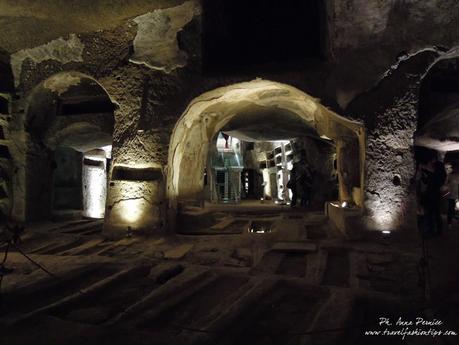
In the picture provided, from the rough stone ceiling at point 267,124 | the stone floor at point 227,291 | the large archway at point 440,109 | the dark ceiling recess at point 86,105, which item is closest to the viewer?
the stone floor at point 227,291

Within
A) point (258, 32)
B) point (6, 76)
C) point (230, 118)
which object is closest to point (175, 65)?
point (258, 32)

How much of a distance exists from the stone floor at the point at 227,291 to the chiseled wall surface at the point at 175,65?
107 cm

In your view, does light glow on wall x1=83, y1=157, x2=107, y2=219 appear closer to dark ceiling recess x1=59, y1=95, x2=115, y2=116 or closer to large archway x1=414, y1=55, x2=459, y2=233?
dark ceiling recess x1=59, y1=95, x2=115, y2=116

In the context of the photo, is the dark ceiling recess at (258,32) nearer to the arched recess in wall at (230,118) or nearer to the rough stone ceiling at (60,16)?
the arched recess in wall at (230,118)

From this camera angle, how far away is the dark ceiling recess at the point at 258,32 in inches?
229

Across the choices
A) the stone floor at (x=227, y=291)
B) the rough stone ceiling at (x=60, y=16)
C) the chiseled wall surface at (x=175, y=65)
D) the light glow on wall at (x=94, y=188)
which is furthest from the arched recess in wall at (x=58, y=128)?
the stone floor at (x=227, y=291)

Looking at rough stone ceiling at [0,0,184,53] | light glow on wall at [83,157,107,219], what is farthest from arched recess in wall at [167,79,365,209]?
light glow on wall at [83,157,107,219]

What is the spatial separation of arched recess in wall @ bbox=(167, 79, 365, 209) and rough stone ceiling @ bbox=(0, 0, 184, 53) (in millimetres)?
2098

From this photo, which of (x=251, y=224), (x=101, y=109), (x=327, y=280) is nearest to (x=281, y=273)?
(x=327, y=280)

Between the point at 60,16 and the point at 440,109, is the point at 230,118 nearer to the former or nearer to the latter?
the point at 60,16

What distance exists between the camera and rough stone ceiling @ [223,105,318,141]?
8117 millimetres

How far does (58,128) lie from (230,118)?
458 cm

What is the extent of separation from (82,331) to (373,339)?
233 centimetres

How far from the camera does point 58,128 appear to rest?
773 cm
